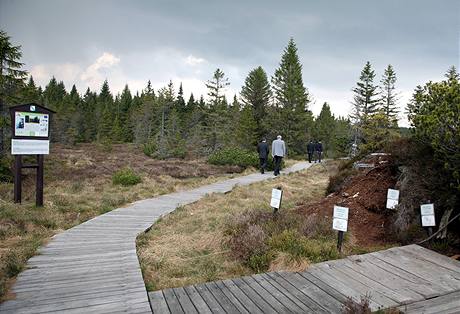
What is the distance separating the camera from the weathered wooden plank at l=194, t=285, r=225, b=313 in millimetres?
3389

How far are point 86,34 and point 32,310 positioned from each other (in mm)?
9892

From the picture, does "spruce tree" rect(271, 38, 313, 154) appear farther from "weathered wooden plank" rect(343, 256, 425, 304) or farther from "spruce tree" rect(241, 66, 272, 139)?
"weathered wooden plank" rect(343, 256, 425, 304)

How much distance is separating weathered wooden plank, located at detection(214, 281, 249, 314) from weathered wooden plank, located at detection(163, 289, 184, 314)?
1.93 feet

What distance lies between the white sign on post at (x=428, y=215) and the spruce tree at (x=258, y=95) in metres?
29.0

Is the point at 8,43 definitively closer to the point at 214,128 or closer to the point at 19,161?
the point at 19,161

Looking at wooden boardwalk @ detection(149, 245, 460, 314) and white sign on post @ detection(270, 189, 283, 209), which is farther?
white sign on post @ detection(270, 189, 283, 209)

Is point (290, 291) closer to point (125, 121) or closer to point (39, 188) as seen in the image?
point (39, 188)

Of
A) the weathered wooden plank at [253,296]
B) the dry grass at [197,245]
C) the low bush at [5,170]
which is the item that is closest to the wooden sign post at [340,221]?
the dry grass at [197,245]

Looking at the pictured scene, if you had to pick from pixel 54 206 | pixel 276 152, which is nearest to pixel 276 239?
pixel 54 206

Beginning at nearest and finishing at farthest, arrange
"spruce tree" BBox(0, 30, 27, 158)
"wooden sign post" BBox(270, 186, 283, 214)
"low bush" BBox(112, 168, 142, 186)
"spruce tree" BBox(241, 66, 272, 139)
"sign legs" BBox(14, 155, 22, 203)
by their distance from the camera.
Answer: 1. "wooden sign post" BBox(270, 186, 283, 214)
2. "sign legs" BBox(14, 155, 22, 203)
3. "low bush" BBox(112, 168, 142, 186)
4. "spruce tree" BBox(0, 30, 27, 158)
5. "spruce tree" BBox(241, 66, 272, 139)

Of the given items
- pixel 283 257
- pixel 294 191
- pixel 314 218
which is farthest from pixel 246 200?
pixel 283 257

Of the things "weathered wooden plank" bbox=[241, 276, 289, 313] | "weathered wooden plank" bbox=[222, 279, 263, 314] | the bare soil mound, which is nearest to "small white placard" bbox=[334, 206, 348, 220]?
the bare soil mound

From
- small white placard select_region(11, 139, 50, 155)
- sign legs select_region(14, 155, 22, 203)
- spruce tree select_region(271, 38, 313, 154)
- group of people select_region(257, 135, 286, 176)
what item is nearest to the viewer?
small white placard select_region(11, 139, 50, 155)

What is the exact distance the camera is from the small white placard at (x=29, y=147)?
847cm
